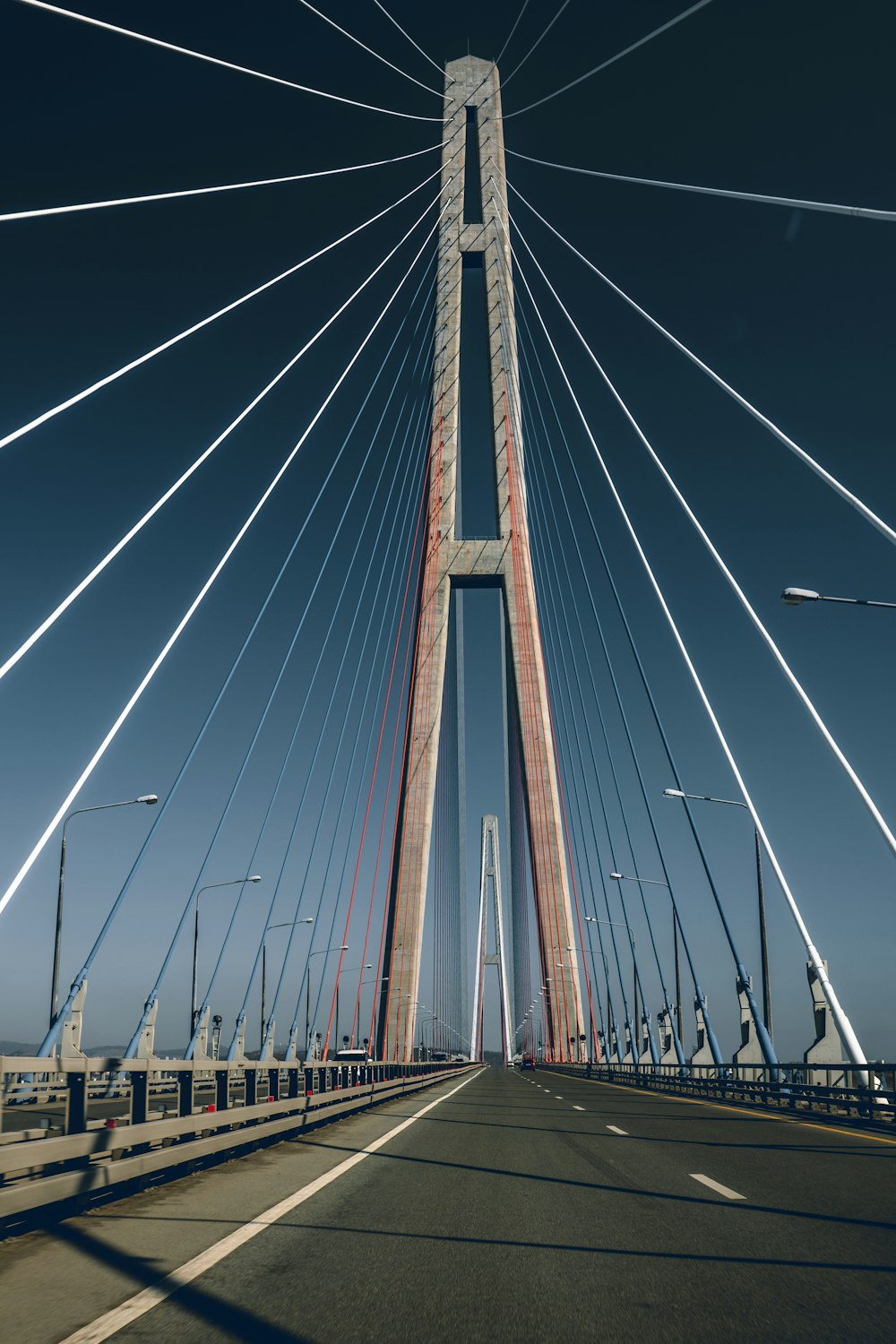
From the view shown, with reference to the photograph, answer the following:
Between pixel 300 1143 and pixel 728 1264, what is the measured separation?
9.11 m

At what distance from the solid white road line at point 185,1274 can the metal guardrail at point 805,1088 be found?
10.7 meters

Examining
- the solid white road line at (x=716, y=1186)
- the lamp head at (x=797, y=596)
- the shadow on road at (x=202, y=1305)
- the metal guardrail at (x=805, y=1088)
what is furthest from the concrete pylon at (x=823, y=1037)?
the shadow on road at (x=202, y=1305)

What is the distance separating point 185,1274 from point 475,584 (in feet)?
121

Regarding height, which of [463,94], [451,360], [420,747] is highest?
[463,94]

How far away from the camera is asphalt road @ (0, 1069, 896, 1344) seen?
5.36m

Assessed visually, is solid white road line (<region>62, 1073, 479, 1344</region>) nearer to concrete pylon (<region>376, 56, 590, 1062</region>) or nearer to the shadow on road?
the shadow on road

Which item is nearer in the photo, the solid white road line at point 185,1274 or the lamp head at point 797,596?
the solid white road line at point 185,1274

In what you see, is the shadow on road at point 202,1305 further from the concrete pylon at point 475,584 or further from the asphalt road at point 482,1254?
the concrete pylon at point 475,584

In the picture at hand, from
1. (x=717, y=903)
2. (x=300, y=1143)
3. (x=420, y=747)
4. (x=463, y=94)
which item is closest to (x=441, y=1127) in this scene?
(x=300, y=1143)

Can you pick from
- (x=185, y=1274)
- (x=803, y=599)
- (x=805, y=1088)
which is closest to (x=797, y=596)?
(x=803, y=599)

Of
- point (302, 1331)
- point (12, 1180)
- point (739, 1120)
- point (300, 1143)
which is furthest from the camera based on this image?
point (739, 1120)

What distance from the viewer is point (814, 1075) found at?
87.0 feet

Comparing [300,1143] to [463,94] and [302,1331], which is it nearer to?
[302,1331]

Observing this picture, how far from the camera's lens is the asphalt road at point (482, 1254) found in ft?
17.6
